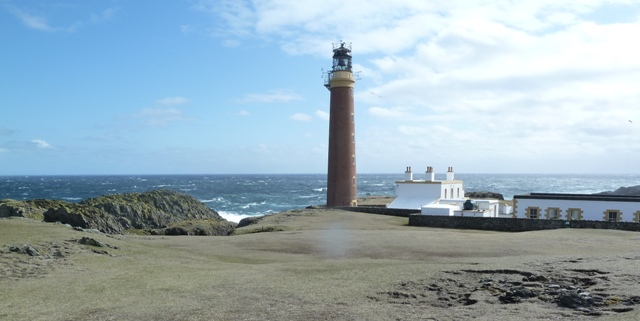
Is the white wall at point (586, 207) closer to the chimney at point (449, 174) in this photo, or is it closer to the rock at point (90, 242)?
the chimney at point (449, 174)

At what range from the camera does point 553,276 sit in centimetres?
1495

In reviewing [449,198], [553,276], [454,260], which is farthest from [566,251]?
[449,198]

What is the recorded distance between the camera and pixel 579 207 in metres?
34.0

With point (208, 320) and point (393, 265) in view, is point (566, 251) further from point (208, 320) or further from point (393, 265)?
point (208, 320)

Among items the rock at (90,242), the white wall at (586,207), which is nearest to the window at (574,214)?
the white wall at (586,207)

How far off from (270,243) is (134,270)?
9.66m

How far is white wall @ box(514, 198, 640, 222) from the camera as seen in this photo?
3275cm

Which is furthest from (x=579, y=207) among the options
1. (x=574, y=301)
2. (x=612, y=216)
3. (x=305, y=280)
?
(x=305, y=280)

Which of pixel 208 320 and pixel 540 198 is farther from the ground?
pixel 540 198

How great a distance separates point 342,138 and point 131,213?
24.4m

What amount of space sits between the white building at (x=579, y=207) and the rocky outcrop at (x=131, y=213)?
22.0m

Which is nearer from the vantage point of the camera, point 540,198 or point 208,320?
point 208,320

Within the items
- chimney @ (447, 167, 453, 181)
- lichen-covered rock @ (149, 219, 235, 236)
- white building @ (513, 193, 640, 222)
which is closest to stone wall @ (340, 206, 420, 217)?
chimney @ (447, 167, 453, 181)

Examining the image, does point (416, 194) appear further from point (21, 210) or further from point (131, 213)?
point (21, 210)
